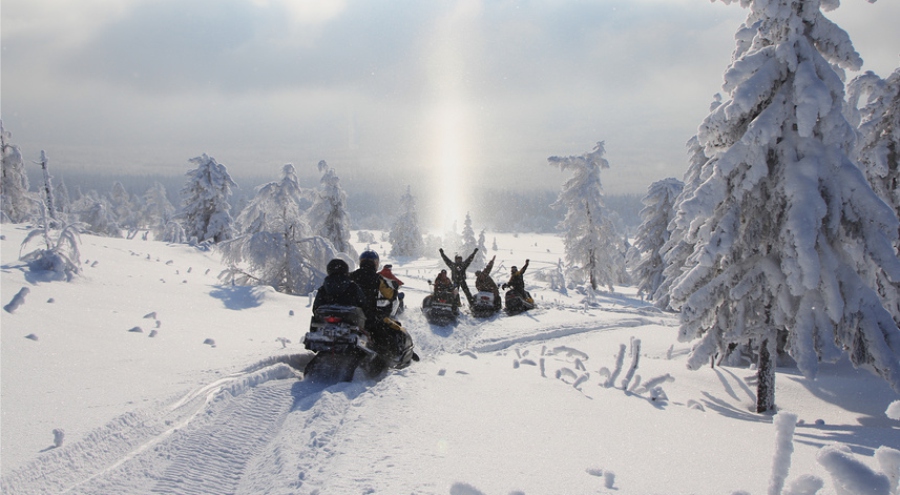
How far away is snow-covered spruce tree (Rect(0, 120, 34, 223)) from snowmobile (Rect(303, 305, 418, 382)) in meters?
46.6

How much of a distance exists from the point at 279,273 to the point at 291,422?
54.8ft

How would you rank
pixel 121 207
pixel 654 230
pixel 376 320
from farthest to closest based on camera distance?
1. pixel 121 207
2. pixel 654 230
3. pixel 376 320

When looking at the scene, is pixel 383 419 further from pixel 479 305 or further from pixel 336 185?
pixel 336 185

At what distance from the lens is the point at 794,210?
7012 mm

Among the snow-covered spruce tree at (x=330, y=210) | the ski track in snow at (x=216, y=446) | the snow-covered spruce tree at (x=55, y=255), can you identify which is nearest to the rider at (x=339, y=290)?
the ski track in snow at (x=216, y=446)

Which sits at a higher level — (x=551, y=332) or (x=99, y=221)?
(x=99, y=221)

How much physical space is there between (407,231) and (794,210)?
6083cm

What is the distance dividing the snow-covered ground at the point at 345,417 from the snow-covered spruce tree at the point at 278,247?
9278 millimetres

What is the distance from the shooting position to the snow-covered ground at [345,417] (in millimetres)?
3822

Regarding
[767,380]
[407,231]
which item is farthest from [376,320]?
[407,231]

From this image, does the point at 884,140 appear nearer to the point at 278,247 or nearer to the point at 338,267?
the point at 338,267

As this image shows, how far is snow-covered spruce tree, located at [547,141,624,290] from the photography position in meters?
35.4

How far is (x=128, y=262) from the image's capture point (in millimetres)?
14898

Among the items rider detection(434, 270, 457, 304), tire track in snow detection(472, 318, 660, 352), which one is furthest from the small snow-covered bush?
tire track in snow detection(472, 318, 660, 352)
